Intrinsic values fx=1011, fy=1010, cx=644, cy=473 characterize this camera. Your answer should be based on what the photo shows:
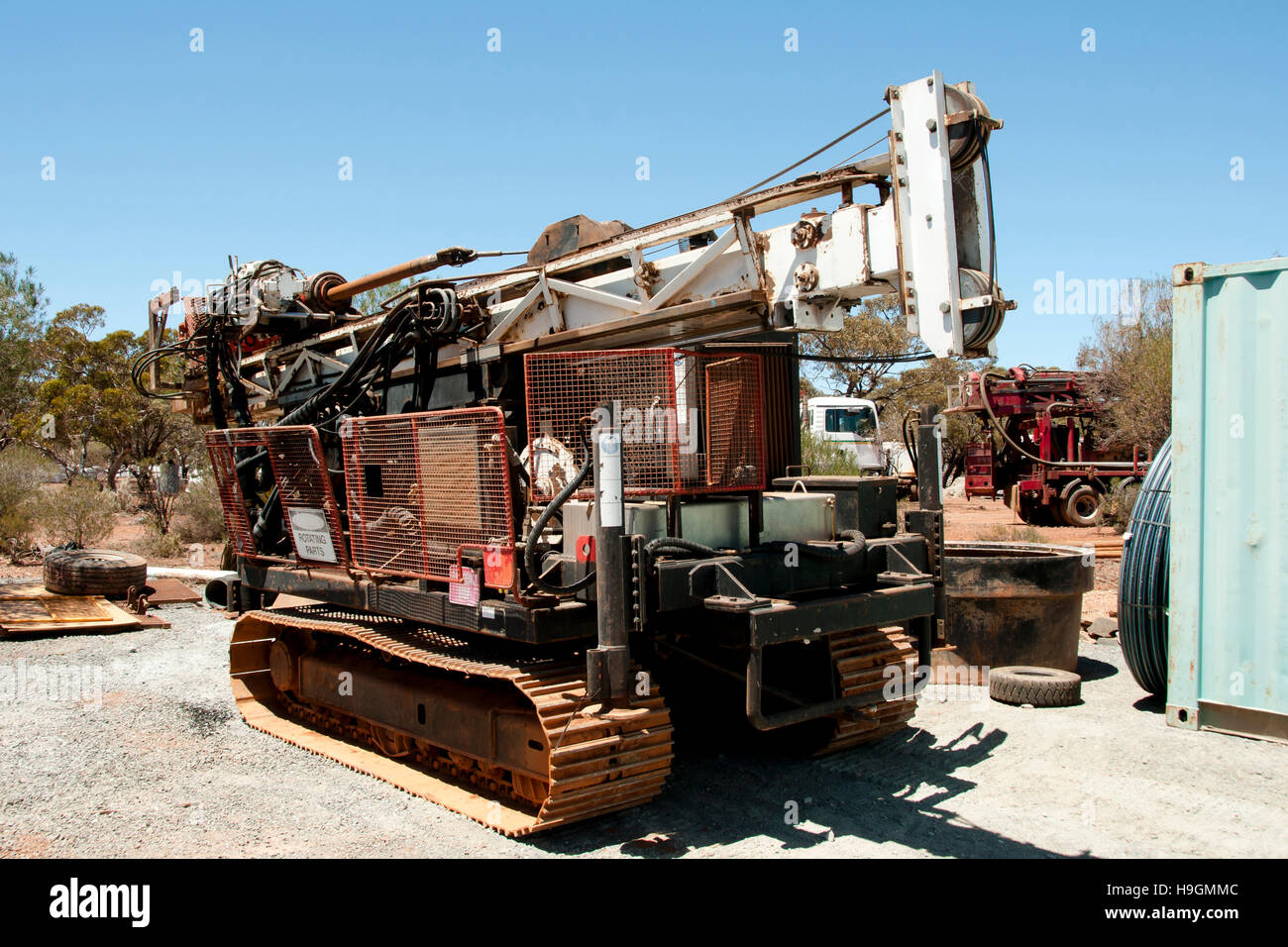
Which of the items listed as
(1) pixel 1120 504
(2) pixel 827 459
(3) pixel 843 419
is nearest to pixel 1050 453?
(1) pixel 1120 504

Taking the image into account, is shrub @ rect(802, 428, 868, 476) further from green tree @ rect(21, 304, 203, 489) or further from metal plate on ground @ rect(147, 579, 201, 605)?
green tree @ rect(21, 304, 203, 489)

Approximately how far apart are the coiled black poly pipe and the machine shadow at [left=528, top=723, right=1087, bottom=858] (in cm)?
132

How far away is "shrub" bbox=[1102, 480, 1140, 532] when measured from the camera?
19.1 meters

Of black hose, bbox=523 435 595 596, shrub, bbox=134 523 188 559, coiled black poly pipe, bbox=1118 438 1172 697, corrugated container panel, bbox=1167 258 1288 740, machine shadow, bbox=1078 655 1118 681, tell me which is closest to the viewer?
corrugated container panel, bbox=1167 258 1288 740

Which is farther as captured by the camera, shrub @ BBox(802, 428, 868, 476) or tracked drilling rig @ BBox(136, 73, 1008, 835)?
shrub @ BBox(802, 428, 868, 476)

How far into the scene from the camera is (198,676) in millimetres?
8984

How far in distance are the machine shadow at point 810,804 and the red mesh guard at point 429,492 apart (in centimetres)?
151

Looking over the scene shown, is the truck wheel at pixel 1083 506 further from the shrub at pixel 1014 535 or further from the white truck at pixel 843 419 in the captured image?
the white truck at pixel 843 419

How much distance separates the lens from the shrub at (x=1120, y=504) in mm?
19141

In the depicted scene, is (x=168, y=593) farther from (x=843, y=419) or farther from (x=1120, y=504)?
(x=843, y=419)

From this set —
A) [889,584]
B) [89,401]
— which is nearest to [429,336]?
[889,584]

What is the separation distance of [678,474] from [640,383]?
1.75 feet

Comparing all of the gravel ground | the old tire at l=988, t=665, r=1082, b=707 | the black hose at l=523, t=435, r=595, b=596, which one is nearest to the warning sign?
→ the gravel ground

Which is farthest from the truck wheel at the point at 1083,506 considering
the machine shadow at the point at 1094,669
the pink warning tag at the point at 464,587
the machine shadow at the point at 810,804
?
the pink warning tag at the point at 464,587
